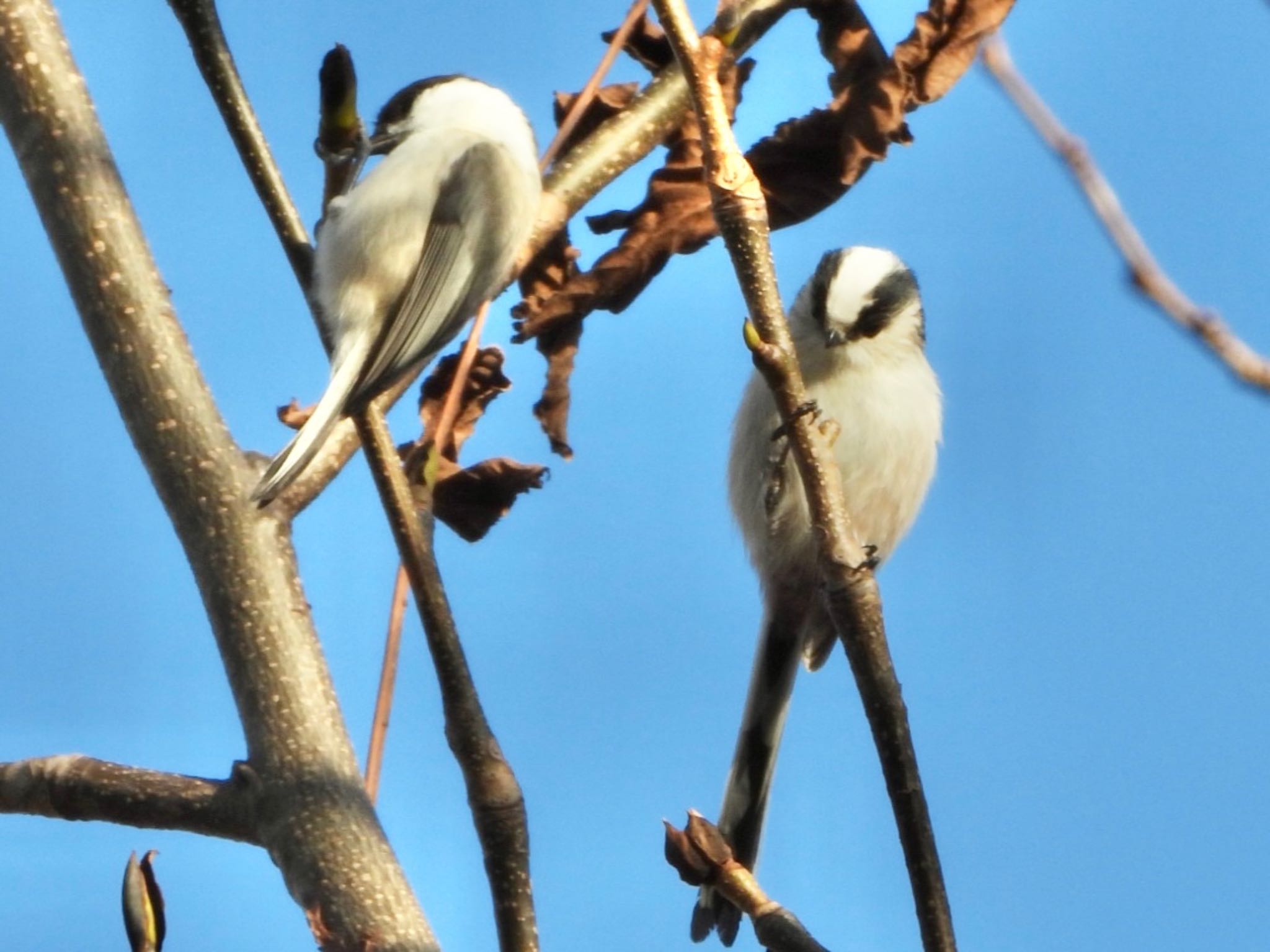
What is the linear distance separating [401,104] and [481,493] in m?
0.70

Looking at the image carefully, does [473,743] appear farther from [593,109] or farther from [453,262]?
[593,109]

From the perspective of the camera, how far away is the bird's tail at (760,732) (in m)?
2.25

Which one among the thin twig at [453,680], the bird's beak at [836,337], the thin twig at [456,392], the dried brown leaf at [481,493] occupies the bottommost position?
the thin twig at [453,680]

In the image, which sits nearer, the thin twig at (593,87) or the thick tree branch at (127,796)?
the thick tree branch at (127,796)

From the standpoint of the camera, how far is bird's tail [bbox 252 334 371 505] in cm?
139

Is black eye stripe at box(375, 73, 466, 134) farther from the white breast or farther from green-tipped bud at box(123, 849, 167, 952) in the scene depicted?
green-tipped bud at box(123, 849, 167, 952)

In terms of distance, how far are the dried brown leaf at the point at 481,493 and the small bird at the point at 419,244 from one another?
123 mm

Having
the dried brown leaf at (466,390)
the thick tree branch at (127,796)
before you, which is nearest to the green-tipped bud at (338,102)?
the dried brown leaf at (466,390)

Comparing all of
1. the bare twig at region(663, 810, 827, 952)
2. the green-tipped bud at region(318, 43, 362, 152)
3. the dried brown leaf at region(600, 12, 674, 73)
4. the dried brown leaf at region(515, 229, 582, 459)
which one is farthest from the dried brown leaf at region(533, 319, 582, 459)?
the bare twig at region(663, 810, 827, 952)

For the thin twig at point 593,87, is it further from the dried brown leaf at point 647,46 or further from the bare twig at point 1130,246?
the bare twig at point 1130,246

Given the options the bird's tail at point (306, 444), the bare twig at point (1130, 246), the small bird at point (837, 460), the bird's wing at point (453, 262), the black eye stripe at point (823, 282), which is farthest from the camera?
the black eye stripe at point (823, 282)

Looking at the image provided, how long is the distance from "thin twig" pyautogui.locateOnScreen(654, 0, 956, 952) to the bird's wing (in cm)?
61

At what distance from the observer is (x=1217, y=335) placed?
0.67m

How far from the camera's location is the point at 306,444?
1410mm
